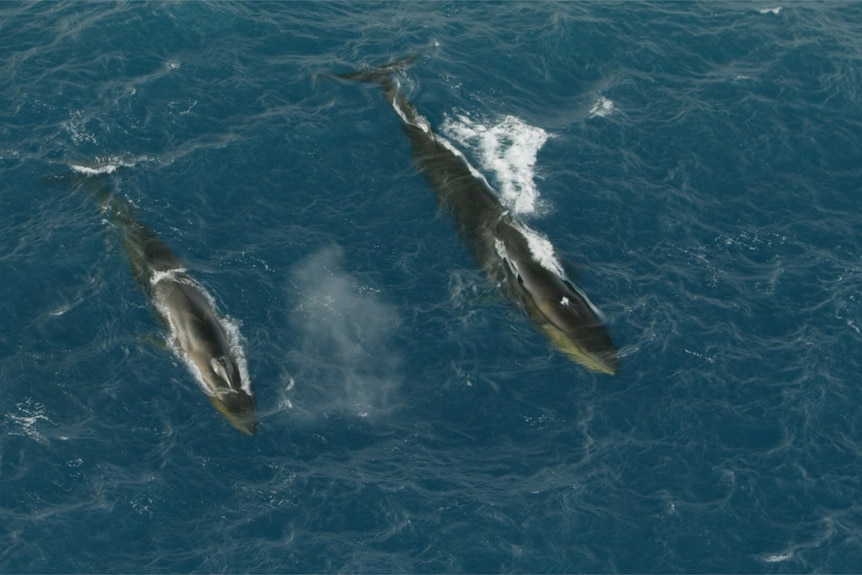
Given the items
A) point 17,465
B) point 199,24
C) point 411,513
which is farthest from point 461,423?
point 199,24

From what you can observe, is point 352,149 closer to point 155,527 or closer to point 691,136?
point 691,136

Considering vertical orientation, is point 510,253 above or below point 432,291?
above

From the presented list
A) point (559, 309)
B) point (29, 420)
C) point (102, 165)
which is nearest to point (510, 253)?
point (559, 309)

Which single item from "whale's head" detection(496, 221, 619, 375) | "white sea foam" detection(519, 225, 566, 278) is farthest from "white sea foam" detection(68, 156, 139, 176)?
"white sea foam" detection(519, 225, 566, 278)

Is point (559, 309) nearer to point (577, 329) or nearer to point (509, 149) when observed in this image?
point (577, 329)

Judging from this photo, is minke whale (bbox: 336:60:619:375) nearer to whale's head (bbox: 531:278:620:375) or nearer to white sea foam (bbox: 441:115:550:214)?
whale's head (bbox: 531:278:620:375)

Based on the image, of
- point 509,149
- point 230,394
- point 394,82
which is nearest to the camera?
point 230,394
